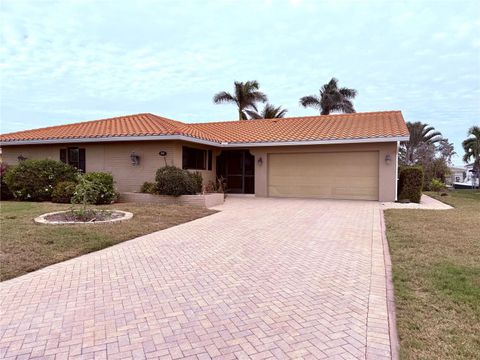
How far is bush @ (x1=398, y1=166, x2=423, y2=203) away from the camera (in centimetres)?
1554

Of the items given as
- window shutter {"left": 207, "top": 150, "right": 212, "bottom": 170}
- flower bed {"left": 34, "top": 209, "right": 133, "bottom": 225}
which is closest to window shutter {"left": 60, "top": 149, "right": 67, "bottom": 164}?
window shutter {"left": 207, "top": 150, "right": 212, "bottom": 170}

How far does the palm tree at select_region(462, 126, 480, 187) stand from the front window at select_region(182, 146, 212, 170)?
3003 cm

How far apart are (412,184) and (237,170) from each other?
27.8 ft

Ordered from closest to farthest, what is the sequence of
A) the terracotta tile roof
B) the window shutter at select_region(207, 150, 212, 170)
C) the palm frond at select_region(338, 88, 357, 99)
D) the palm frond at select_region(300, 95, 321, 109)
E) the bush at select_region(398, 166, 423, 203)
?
the bush at select_region(398, 166, 423, 203), the terracotta tile roof, the window shutter at select_region(207, 150, 212, 170), the palm frond at select_region(338, 88, 357, 99), the palm frond at select_region(300, 95, 321, 109)

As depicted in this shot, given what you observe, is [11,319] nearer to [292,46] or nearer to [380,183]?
[380,183]

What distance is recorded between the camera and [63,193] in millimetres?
13797

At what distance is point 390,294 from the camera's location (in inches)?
180

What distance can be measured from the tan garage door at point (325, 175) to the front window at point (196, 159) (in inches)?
124

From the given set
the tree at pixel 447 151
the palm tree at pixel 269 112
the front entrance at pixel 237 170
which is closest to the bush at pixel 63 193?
the front entrance at pixel 237 170

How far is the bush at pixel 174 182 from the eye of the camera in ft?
44.5

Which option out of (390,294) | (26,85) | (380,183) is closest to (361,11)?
(380,183)

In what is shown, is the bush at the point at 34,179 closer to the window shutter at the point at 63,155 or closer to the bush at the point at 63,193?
the bush at the point at 63,193

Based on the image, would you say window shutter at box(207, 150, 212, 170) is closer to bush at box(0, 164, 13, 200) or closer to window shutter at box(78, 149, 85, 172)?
window shutter at box(78, 149, 85, 172)

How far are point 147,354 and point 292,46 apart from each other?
16293mm
